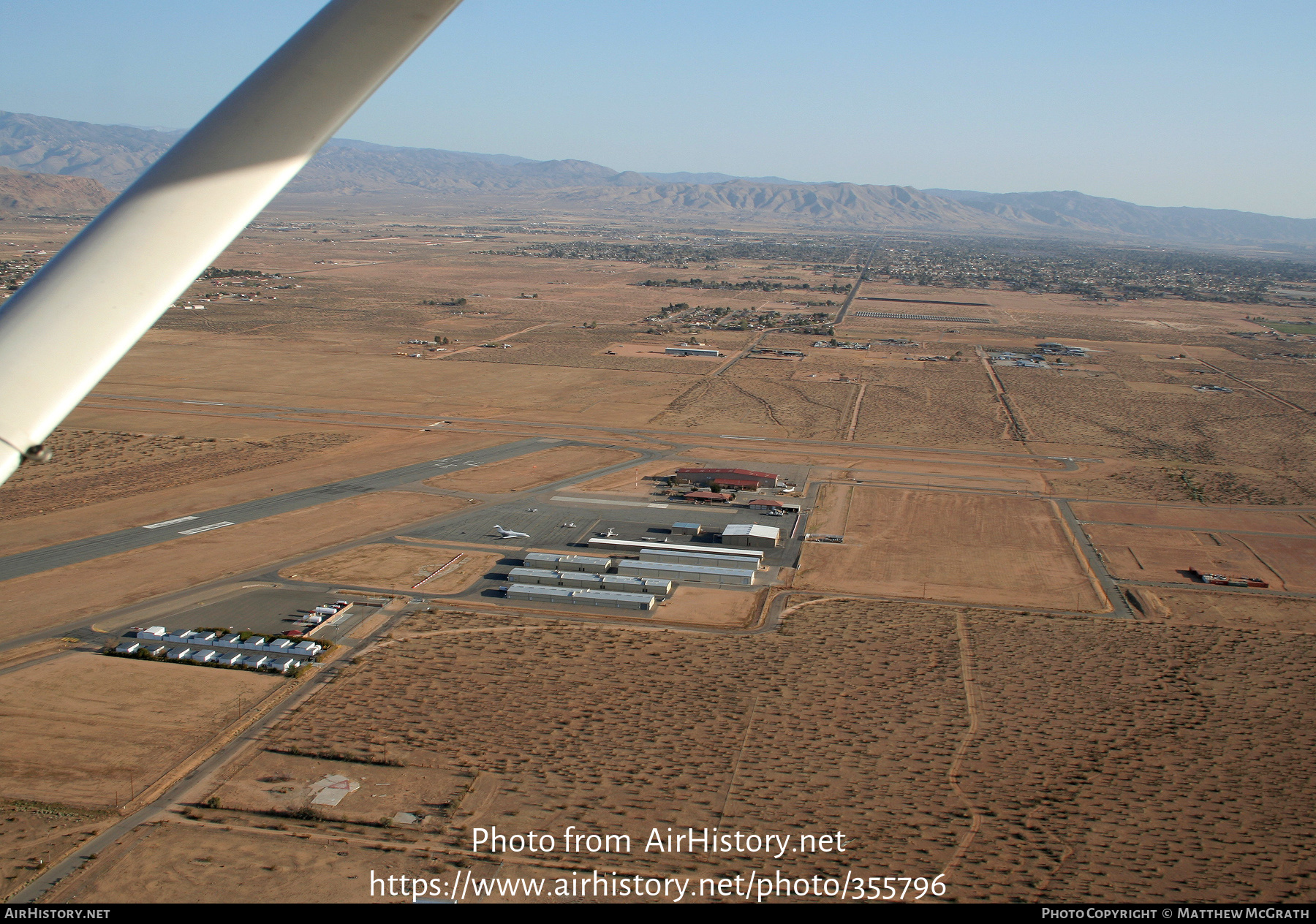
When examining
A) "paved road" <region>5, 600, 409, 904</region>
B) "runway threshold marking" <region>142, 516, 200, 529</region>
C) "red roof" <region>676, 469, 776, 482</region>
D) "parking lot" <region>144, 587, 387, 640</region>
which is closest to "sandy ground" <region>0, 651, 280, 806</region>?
"paved road" <region>5, 600, 409, 904</region>

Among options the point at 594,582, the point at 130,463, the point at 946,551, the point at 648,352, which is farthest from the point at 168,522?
the point at 648,352

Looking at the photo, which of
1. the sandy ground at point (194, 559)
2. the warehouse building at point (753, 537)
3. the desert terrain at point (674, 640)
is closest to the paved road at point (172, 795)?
the desert terrain at point (674, 640)

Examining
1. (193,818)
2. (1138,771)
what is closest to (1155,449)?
(1138,771)

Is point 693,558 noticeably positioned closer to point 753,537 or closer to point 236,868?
point 753,537

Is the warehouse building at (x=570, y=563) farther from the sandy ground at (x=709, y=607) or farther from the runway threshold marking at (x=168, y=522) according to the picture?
the runway threshold marking at (x=168, y=522)

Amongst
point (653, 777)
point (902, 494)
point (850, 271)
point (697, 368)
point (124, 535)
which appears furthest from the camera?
point (850, 271)
